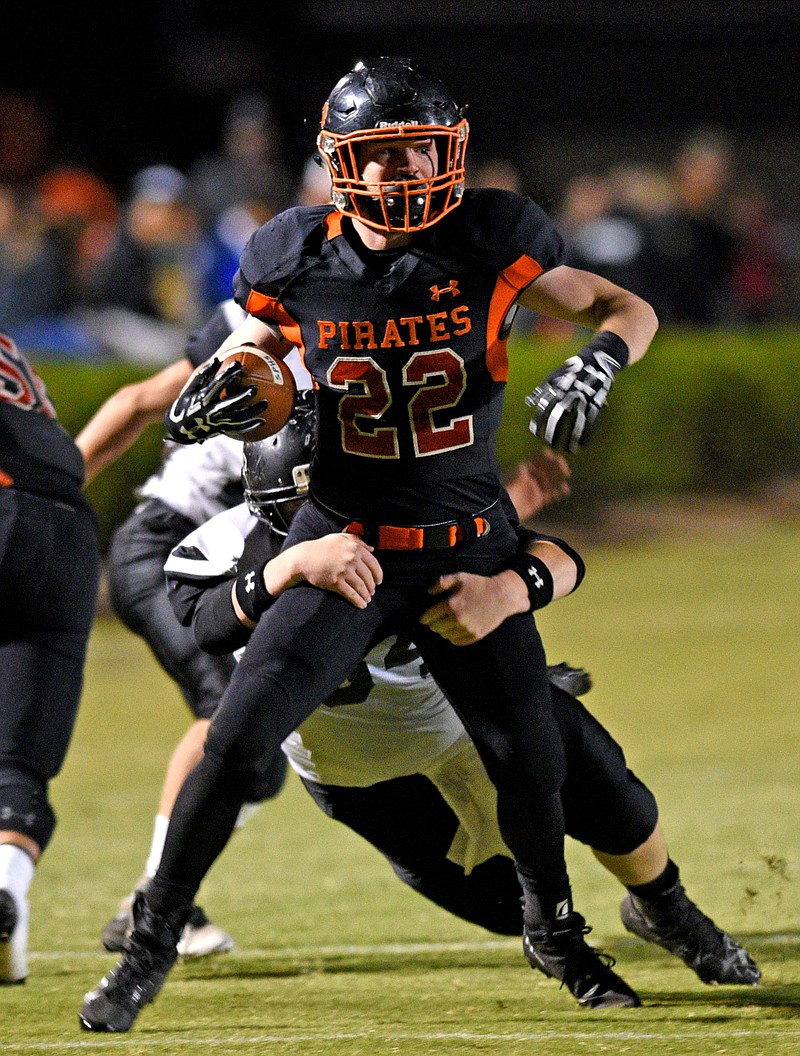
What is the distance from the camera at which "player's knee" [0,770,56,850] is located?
4.20 metres

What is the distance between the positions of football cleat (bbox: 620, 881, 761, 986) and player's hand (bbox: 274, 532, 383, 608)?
1110 mm

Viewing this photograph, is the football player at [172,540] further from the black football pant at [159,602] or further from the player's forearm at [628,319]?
the player's forearm at [628,319]

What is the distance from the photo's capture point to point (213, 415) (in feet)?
12.4

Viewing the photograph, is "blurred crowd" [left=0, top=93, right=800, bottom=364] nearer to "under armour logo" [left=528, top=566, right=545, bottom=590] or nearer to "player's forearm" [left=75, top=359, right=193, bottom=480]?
"player's forearm" [left=75, top=359, right=193, bottom=480]

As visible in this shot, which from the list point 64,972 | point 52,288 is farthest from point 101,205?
point 64,972

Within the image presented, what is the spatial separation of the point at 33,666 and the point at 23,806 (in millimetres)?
344

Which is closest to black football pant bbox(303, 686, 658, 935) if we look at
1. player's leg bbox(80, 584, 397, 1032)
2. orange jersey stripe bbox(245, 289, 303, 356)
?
player's leg bbox(80, 584, 397, 1032)

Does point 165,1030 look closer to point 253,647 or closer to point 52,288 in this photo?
point 253,647

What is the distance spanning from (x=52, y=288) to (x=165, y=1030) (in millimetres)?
8333

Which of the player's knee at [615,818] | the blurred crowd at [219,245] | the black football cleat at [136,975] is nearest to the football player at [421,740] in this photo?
the player's knee at [615,818]

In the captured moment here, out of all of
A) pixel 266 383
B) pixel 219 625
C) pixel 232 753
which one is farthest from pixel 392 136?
pixel 232 753

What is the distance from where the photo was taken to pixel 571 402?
355 centimetres

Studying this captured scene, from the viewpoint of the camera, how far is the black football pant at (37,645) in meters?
4.25

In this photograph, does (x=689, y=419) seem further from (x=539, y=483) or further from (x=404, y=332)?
(x=404, y=332)
